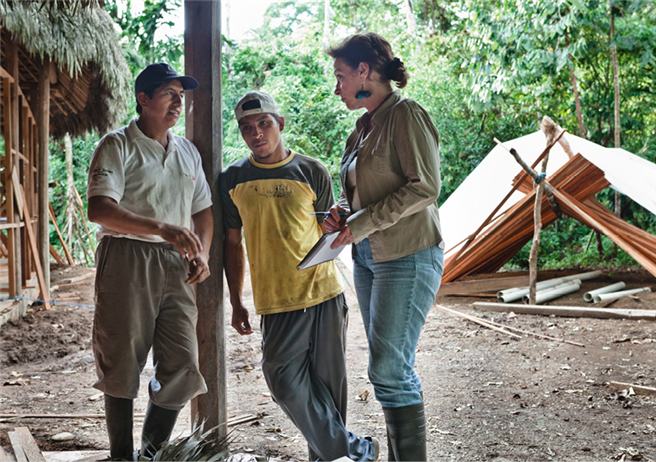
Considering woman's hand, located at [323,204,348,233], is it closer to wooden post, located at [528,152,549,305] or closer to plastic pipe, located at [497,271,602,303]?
wooden post, located at [528,152,549,305]

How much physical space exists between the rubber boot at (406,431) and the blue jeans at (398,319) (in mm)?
23

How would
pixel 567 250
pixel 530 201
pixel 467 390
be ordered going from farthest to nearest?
pixel 567 250 < pixel 530 201 < pixel 467 390

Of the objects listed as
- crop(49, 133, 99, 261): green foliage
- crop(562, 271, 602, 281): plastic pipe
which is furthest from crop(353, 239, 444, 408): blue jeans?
crop(49, 133, 99, 261): green foliage

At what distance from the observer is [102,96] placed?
26.0ft

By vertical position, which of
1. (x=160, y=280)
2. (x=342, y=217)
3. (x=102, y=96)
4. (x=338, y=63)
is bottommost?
(x=160, y=280)

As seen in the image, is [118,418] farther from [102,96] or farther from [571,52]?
[571,52]

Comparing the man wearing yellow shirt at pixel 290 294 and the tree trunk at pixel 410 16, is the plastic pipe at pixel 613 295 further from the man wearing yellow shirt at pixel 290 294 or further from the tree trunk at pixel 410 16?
the tree trunk at pixel 410 16

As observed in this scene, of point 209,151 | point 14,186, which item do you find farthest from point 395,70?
point 14,186

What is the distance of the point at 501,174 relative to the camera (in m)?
7.05

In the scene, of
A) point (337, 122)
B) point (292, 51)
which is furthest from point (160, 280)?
point (292, 51)

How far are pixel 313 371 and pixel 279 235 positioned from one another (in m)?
0.54

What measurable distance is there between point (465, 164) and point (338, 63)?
9.37 metres

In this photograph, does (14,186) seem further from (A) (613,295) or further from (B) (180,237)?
(A) (613,295)

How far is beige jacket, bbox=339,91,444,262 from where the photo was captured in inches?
72.4
